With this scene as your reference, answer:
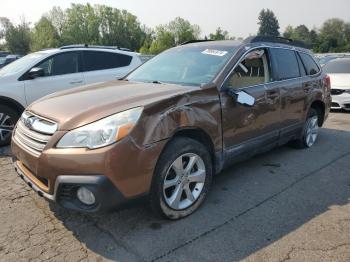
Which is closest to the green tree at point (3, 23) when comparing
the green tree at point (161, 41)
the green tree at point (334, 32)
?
the green tree at point (161, 41)

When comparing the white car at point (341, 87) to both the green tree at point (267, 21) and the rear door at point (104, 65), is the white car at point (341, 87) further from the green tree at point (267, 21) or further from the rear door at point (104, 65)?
the green tree at point (267, 21)

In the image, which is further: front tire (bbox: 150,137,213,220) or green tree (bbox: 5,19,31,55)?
green tree (bbox: 5,19,31,55)

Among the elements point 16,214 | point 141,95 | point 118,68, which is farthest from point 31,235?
point 118,68

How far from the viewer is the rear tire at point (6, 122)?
591 cm

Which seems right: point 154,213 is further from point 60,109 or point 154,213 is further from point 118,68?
point 118,68

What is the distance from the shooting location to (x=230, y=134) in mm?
3746

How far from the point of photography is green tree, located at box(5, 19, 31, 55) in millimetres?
63156

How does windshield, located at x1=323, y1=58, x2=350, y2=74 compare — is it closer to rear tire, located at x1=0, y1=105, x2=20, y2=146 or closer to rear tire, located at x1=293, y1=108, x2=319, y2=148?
rear tire, located at x1=293, y1=108, x2=319, y2=148

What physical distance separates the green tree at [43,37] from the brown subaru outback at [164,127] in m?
69.7

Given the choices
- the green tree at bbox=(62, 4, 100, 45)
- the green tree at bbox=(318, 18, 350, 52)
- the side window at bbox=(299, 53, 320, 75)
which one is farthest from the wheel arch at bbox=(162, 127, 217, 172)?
the green tree at bbox=(62, 4, 100, 45)

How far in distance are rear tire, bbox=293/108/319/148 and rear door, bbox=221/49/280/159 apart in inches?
40.4

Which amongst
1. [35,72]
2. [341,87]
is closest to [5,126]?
[35,72]

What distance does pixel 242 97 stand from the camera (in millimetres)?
3686

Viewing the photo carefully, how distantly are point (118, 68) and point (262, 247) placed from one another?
18.3ft
